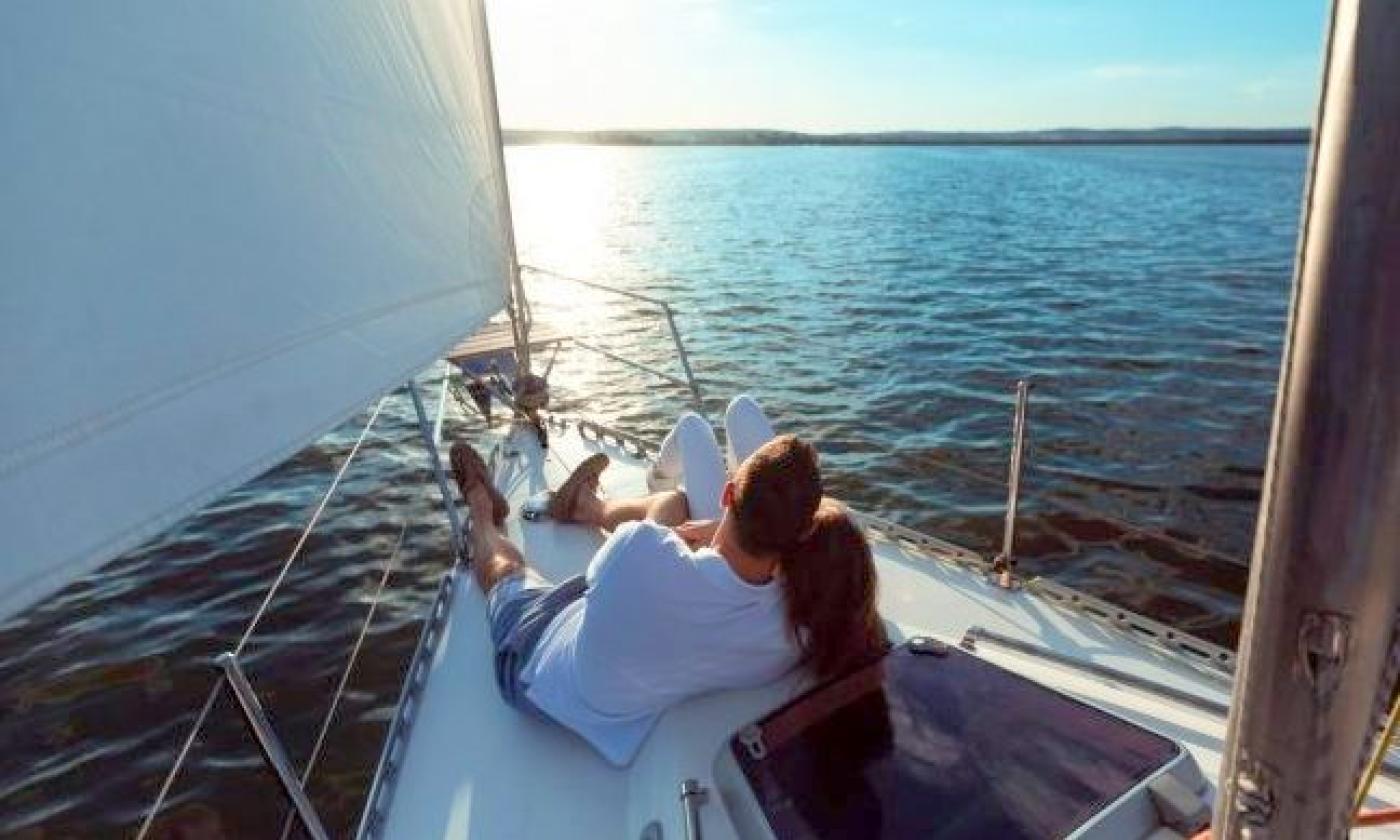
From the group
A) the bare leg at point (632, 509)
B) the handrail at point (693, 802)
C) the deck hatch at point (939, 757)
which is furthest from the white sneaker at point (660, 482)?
the handrail at point (693, 802)

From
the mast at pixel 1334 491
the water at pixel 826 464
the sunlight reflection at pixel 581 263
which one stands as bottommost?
the water at pixel 826 464

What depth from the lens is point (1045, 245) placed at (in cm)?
2305

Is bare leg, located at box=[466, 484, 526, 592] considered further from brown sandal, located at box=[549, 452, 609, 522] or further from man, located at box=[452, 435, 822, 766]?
man, located at box=[452, 435, 822, 766]

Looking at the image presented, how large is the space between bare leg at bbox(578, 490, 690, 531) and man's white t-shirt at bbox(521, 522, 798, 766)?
3.65 feet

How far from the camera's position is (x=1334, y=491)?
74 cm

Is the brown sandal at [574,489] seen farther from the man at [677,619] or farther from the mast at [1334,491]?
the mast at [1334,491]

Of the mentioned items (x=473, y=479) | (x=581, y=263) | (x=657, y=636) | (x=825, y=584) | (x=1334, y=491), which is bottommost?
(x=581, y=263)

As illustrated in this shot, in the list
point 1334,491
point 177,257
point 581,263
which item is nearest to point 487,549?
point 177,257

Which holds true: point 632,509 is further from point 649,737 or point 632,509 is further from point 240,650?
point 240,650

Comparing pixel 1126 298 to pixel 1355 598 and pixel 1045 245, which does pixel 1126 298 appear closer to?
pixel 1045 245

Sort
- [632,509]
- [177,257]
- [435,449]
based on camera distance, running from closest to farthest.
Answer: [177,257]
[435,449]
[632,509]

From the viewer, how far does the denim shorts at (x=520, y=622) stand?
8.71 feet

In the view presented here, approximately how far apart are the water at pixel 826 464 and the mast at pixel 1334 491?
1446mm

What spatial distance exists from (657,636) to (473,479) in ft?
6.67
